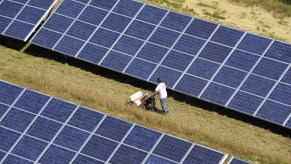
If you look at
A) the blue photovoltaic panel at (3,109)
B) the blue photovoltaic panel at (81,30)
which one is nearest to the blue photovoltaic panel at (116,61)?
the blue photovoltaic panel at (81,30)

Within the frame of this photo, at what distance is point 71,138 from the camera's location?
103 feet

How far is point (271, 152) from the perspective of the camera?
3309 centimetres

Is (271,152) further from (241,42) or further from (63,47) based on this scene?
(63,47)

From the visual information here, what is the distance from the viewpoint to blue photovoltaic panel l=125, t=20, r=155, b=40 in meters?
38.1

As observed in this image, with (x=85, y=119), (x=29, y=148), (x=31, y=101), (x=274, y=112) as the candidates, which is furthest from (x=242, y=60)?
(x=29, y=148)

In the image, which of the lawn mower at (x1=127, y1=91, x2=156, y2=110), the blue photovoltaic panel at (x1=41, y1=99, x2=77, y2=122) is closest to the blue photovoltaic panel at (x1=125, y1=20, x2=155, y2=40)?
the lawn mower at (x1=127, y1=91, x2=156, y2=110)

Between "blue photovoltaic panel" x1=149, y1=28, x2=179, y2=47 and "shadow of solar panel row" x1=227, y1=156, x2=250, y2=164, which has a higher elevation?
"blue photovoltaic panel" x1=149, y1=28, x2=179, y2=47

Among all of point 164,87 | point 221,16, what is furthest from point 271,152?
point 221,16

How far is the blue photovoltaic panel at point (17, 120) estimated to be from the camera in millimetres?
32281

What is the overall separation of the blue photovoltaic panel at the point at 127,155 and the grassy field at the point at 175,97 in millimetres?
3379

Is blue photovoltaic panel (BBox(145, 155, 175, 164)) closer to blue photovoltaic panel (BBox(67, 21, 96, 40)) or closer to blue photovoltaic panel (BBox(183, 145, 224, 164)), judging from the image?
blue photovoltaic panel (BBox(183, 145, 224, 164))

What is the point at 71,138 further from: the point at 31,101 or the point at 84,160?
the point at 31,101

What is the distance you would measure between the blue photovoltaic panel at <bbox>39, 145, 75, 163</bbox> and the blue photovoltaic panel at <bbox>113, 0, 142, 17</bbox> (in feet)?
34.6

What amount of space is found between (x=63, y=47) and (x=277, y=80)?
35.6 ft
